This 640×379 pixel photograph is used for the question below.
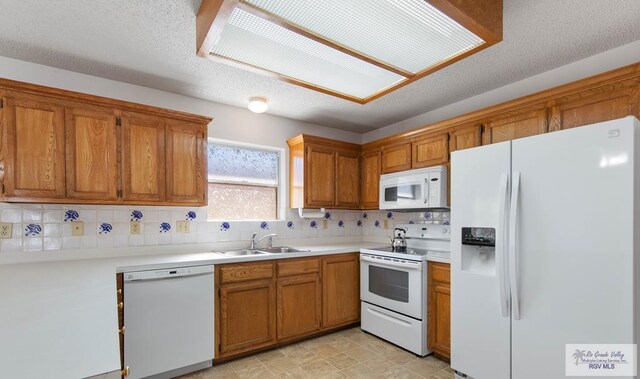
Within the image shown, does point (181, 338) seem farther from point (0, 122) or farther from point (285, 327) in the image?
point (0, 122)

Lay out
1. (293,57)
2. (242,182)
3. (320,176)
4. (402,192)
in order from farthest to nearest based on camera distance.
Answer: (320,176)
(242,182)
(402,192)
(293,57)

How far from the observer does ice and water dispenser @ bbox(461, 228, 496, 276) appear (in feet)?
6.63

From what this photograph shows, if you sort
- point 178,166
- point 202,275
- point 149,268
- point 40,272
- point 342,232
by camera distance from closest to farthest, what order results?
point 40,272, point 149,268, point 202,275, point 178,166, point 342,232

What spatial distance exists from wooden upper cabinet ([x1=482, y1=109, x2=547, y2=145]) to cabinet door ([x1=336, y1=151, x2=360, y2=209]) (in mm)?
1577

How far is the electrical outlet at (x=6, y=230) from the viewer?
2.22 meters

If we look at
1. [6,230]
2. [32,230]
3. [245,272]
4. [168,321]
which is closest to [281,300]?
[245,272]

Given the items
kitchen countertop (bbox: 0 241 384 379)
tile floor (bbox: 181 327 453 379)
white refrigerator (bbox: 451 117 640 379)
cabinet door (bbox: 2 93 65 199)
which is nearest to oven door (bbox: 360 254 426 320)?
tile floor (bbox: 181 327 453 379)

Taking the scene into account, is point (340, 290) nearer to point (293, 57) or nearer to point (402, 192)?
point (402, 192)

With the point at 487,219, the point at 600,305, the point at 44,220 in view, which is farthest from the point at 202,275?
the point at 600,305

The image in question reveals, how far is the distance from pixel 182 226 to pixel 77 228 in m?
0.79

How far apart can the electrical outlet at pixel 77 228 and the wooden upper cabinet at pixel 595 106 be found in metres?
3.71

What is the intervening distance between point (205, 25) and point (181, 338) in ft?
7.19

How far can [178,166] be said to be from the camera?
2.68m

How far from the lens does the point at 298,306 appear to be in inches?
117
